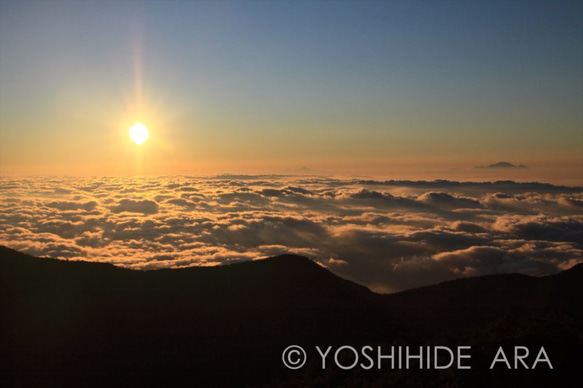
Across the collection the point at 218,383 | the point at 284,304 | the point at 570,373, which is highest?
the point at 570,373

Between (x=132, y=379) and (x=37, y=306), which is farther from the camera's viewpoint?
(x=37, y=306)

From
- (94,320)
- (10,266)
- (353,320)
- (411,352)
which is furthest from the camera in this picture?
(10,266)

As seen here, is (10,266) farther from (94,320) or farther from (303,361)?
(303,361)

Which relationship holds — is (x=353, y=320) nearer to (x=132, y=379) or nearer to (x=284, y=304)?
(x=284, y=304)

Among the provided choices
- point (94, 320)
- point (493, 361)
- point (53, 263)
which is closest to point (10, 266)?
point (53, 263)

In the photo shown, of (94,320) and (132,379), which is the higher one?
(94,320)

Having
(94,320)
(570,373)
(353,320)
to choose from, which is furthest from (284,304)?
(570,373)

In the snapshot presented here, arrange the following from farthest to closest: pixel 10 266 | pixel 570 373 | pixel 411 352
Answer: pixel 10 266
pixel 411 352
pixel 570 373
